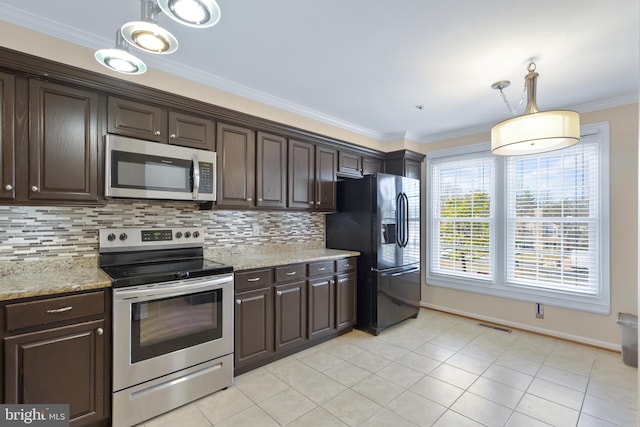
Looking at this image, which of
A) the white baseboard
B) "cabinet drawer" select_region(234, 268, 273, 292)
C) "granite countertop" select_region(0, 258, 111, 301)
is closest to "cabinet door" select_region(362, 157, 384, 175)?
"cabinet drawer" select_region(234, 268, 273, 292)

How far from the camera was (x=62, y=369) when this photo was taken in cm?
172

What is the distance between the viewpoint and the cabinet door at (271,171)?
9.73 feet

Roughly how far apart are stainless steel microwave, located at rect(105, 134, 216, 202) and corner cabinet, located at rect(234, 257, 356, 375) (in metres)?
0.81

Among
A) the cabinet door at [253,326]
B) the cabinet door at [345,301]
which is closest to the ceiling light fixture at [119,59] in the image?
the cabinet door at [253,326]

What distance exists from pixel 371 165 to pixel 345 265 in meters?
1.53

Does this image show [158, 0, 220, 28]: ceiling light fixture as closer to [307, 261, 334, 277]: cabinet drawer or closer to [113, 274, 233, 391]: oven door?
[113, 274, 233, 391]: oven door

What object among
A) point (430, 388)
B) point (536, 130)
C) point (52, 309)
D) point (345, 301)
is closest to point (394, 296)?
point (345, 301)

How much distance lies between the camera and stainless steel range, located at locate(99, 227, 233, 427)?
1901 millimetres

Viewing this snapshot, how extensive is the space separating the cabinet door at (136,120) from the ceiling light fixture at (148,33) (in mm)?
953

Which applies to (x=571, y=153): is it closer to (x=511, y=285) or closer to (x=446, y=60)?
(x=511, y=285)

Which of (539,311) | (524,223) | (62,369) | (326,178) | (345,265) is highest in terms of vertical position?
(326,178)

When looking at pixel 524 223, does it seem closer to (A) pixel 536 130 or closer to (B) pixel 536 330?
(B) pixel 536 330

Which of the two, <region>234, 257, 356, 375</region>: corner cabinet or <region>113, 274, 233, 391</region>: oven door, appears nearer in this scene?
<region>113, 274, 233, 391</region>: oven door

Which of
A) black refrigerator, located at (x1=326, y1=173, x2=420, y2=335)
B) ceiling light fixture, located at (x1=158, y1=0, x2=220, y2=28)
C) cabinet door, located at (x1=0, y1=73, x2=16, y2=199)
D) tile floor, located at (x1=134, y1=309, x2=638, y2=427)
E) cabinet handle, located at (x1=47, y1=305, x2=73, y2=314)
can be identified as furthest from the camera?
black refrigerator, located at (x1=326, y1=173, x2=420, y2=335)
